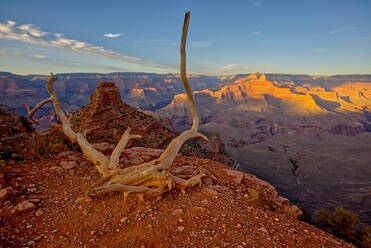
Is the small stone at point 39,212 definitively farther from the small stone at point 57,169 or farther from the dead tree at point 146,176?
the small stone at point 57,169

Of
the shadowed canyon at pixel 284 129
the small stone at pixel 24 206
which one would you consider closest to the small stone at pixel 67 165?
the small stone at pixel 24 206

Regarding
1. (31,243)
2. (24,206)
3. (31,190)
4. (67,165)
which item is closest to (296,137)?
(67,165)

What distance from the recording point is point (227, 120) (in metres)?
116

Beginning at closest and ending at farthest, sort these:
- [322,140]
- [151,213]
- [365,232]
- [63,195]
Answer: [151,213] → [63,195] → [365,232] → [322,140]

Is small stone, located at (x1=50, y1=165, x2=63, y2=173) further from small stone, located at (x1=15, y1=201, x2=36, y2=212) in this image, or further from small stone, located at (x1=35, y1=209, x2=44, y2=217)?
small stone, located at (x1=35, y1=209, x2=44, y2=217)

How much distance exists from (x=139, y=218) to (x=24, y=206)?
2.76 metres

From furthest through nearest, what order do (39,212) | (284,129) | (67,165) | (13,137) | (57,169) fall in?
1. (284,129)
2. (13,137)
3. (67,165)
4. (57,169)
5. (39,212)

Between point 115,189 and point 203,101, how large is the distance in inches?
6454

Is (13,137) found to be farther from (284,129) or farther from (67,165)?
(284,129)

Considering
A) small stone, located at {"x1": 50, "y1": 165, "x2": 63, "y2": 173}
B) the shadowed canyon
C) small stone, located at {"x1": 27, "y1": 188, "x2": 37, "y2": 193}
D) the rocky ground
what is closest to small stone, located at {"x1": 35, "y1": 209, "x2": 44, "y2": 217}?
the rocky ground

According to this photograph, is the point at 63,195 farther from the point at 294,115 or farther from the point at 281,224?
the point at 294,115

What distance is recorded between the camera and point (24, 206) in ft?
14.4

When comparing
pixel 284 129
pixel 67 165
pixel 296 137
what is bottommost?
pixel 296 137

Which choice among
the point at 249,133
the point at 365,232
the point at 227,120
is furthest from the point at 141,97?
the point at 365,232
